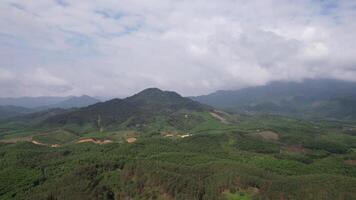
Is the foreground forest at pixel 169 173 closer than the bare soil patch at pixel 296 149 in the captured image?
Yes

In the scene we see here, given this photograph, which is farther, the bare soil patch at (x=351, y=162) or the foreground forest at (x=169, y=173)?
the bare soil patch at (x=351, y=162)

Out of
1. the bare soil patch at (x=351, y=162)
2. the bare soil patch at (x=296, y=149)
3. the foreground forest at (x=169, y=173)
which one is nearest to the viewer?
the foreground forest at (x=169, y=173)

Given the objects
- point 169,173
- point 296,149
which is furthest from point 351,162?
point 169,173

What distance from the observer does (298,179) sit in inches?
4387

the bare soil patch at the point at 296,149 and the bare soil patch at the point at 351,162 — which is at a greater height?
the bare soil patch at the point at 296,149

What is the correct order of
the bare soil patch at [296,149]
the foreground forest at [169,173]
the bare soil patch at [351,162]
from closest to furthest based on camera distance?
the foreground forest at [169,173] → the bare soil patch at [351,162] → the bare soil patch at [296,149]

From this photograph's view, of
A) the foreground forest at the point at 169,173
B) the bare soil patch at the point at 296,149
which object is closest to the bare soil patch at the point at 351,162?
the foreground forest at the point at 169,173

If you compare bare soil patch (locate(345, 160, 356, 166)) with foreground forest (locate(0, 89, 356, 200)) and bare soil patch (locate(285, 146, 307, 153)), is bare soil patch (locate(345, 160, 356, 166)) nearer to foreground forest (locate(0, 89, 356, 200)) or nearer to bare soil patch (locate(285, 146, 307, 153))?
foreground forest (locate(0, 89, 356, 200))

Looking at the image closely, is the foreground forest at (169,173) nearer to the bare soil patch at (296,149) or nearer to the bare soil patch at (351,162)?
the bare soil patch at (351,162)

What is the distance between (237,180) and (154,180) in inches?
1037

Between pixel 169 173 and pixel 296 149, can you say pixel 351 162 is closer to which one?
pixel 296 149

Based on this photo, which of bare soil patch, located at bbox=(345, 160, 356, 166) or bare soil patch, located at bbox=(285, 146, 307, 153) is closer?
bare soil patch, located at bbox=(345, 160, 356, 166)

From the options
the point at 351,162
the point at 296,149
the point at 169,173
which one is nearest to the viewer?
the point at 169,173

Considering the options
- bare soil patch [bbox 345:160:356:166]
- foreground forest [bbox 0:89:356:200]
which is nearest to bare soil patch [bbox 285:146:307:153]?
foreground forest [bbox 0:89:356:200]
